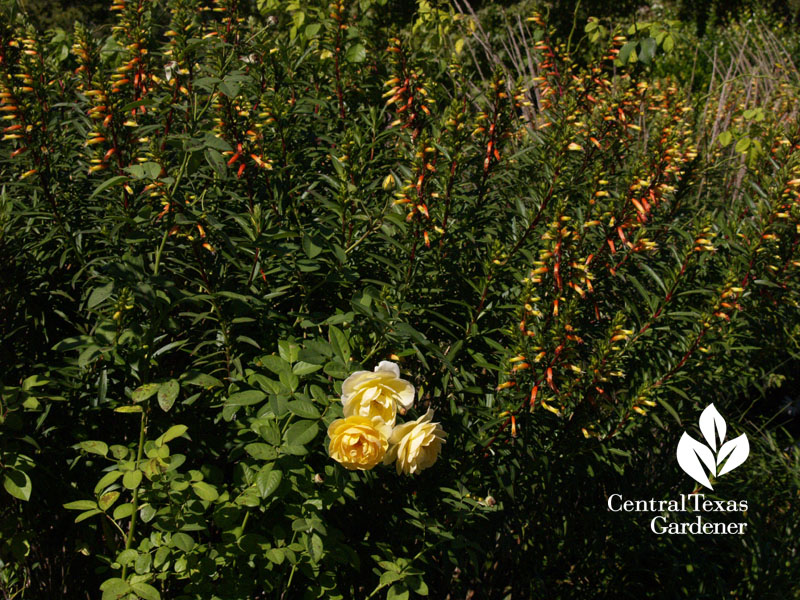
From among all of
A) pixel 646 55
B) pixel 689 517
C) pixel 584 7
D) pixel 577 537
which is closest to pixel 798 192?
pixel 646 55

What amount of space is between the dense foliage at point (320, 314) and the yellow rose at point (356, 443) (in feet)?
0.30

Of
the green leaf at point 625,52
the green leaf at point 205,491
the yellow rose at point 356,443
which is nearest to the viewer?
the yellow rose at point 356,443

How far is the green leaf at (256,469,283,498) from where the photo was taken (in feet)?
5.02

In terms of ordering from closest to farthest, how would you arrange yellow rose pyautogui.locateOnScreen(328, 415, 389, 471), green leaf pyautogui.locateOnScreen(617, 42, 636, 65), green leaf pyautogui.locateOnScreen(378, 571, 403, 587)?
yellow rose pyautogui.locateOnScreen(328, 415, 389, 471), green leaf pyautogui.locateOnScreen(378, 571, 403, 587), green leaf pyautogui.locateOnScreen(617, 42, 636, 65)

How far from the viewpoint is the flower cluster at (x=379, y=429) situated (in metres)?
1.45

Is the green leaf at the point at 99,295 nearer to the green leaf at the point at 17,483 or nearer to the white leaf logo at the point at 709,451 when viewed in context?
the green leaf at the point at 17,483

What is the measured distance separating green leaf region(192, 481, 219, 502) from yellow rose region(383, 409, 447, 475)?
16.6 inches

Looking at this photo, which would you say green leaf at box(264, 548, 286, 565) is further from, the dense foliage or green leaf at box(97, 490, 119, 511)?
green leaf at box(97, 490, 119, 511)

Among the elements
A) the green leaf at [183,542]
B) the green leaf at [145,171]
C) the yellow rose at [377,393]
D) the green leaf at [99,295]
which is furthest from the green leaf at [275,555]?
the green leaf at [145,171]

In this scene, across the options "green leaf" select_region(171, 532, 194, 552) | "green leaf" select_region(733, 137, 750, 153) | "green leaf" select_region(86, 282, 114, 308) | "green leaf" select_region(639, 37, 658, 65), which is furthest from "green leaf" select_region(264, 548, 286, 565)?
"green leaf" select_region(733, 137, 750, 153)

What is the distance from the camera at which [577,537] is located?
254cm

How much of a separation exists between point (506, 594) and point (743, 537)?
3.66 feet

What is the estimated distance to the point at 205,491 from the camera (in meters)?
1.56

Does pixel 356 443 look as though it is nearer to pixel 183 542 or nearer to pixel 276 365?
pixel 276 365
